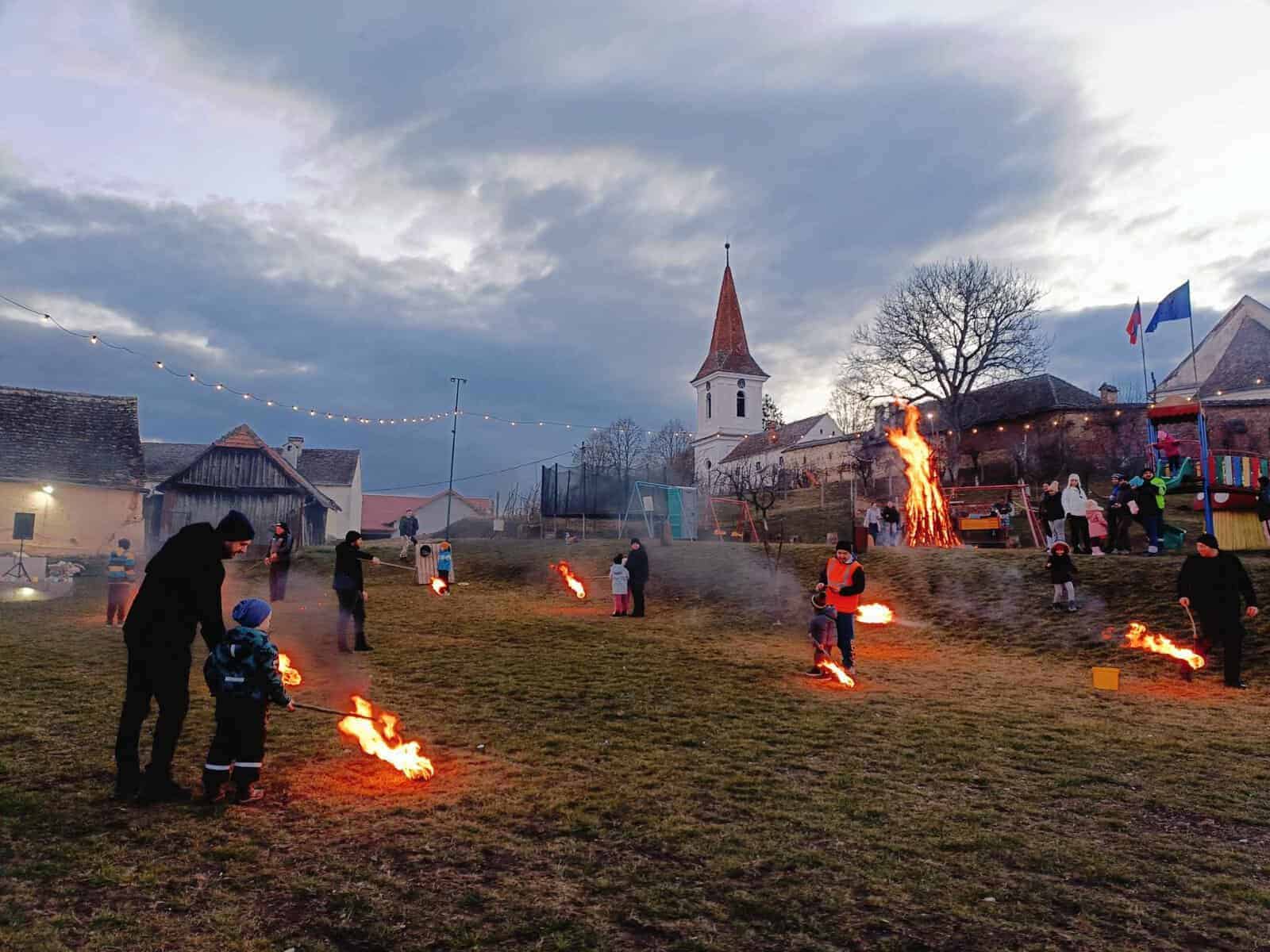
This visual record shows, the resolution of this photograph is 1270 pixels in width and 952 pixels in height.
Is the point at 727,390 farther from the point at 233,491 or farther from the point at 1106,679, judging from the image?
the point at 1106,679

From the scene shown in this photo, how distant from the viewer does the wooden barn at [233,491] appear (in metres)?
40.3

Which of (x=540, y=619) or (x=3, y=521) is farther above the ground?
(x=3, y=521)

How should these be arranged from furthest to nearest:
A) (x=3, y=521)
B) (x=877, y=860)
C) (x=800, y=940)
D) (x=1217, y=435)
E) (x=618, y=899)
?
(x=1217, y=435)
(x=3, y=521)
(x=877, y=860)
(x=618, y=899)
(x=800, y=940)

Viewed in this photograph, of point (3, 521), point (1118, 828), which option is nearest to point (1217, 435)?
point (1118, 828)

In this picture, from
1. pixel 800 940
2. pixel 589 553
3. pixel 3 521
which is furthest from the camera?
pixel 3 521

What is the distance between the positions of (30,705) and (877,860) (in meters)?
9.15

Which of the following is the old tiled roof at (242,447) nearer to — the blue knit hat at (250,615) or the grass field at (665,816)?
the grass field at (665,816)

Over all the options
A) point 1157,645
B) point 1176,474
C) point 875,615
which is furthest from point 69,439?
point 1176,474

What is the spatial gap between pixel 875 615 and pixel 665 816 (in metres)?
13.5

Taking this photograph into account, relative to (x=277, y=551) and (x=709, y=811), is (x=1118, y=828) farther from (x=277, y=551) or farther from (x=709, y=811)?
(x=277, y=551)

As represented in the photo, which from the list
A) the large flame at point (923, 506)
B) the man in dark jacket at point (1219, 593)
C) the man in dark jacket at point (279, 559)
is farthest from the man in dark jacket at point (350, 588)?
the large flame at point (923, 506)

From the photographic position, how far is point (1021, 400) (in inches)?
2014

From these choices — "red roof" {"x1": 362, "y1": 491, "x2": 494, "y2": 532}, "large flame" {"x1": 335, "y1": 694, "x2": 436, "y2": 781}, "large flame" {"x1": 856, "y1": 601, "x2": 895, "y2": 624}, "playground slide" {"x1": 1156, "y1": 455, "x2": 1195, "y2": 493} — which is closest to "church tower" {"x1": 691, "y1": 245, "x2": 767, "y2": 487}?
"red roof" {"x1": 362, "y1": 491, "x2": 494, "y2": 532}

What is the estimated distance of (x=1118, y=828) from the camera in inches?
232
